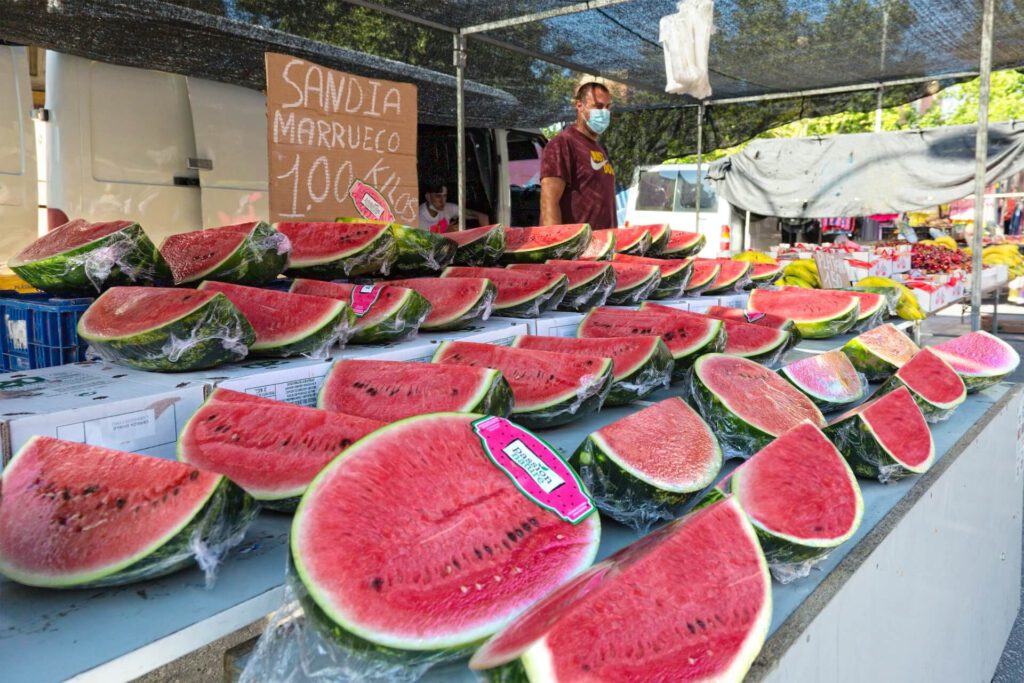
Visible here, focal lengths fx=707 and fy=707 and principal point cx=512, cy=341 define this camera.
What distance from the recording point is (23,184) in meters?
4.91

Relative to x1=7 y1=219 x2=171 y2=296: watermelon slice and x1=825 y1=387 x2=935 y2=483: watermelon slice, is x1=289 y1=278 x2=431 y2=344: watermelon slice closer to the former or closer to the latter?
x1=7 y1=219 x2=171 y2=296: watermelon slice

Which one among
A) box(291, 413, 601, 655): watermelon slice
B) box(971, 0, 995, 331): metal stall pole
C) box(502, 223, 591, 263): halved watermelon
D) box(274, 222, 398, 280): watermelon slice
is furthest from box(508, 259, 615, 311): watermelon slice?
box(971, 0, 995, 331): metal stall pole

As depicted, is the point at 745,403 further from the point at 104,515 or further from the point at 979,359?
the point at 979,359

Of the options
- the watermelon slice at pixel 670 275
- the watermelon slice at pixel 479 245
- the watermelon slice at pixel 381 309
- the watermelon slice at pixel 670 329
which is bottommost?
the watermelon slice at pixel 670 329

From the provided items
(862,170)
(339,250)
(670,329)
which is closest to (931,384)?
(670,329)

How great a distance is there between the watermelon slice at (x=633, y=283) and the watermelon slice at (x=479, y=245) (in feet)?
1.59

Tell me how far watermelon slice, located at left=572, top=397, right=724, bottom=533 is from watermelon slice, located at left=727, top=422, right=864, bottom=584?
9 centimetres

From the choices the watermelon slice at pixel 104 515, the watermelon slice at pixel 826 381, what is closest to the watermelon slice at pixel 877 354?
the watermelon slice at pixel 826 381

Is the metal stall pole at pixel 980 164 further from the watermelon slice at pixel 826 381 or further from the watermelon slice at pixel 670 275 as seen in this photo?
the watermelon slice at pixel 826 381

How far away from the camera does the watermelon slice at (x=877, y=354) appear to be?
2.58 meters

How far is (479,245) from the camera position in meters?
2.85

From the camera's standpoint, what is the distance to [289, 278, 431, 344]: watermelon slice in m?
1.96

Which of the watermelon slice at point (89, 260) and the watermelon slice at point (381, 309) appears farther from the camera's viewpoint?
the watermelon slice at point (381, 309)

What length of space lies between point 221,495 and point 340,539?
219 millimetres
